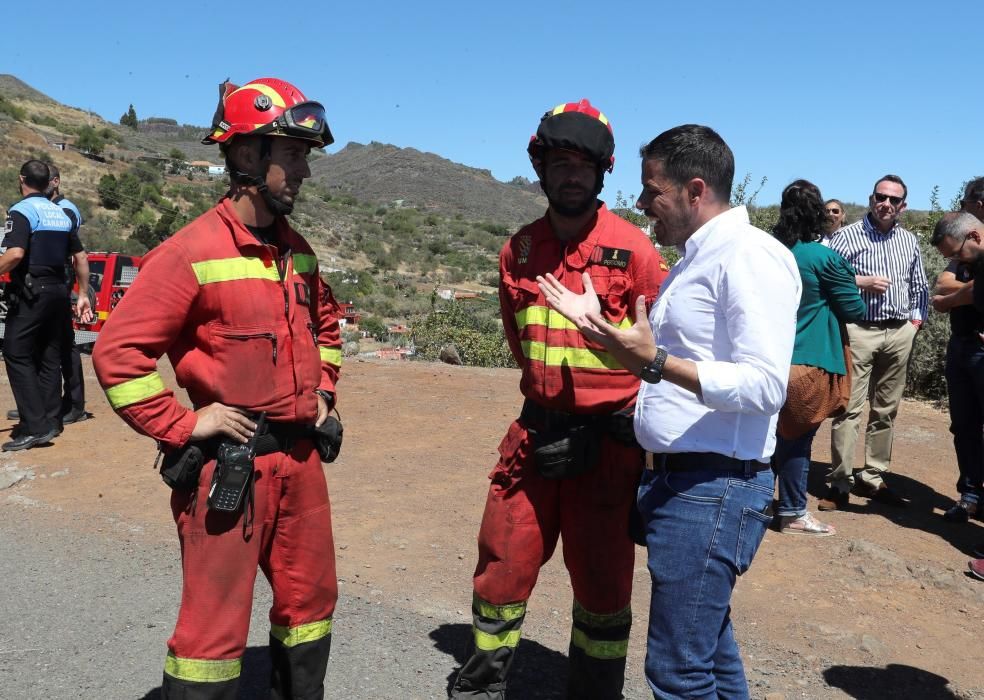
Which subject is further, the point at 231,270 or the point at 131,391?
the point at 231,270

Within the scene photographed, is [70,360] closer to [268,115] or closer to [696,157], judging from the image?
[268,115]

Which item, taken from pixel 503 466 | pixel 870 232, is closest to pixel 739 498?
pixel 503 466

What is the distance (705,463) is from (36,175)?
22.0 ft

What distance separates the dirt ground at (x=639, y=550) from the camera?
425 centimetres

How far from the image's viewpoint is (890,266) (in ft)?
21.1

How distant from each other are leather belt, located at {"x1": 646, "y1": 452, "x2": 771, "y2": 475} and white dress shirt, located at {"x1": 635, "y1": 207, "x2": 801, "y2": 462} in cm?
2

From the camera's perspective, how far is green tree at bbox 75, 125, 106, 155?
4484 cm

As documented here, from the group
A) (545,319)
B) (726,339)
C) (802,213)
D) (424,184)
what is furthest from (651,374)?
(424,184)

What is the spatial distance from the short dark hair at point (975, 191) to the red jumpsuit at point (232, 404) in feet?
12.7

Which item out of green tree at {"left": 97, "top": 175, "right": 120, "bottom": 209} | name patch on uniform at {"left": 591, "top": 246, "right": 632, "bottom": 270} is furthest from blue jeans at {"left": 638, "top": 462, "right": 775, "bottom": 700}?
green tree at {"left": 97, "top": 175, "right": 120, "bottom": 209}

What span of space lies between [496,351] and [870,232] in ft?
23.4

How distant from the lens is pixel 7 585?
481cm

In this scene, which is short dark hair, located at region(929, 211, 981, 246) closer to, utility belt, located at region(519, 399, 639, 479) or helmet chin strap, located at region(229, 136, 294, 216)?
utility belt, located at region(519, 399, 639, 479)

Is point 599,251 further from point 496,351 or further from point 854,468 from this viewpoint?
point 496,351
